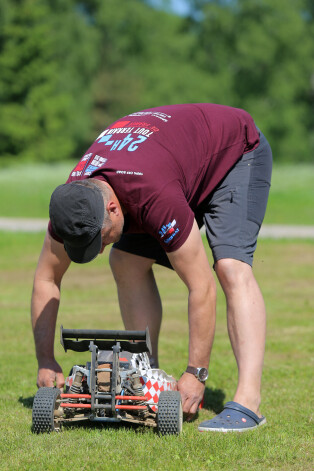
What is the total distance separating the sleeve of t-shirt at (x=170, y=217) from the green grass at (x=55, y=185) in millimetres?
15277

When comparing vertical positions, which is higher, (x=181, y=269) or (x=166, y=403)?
(x=181, y=269)

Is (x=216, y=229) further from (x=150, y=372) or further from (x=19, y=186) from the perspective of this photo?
(x=19, y=186)

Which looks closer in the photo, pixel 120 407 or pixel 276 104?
pixel 120 407

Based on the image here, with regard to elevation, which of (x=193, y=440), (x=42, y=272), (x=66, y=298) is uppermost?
(x=42, y=272)

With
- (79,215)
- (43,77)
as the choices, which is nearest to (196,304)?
(79,215)

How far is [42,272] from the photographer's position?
15.2ft

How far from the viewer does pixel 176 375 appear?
585cm

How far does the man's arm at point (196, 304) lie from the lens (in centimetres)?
417

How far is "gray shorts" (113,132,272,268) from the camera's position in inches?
182

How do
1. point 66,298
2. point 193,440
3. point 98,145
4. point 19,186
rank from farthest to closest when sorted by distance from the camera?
point 19,186 < point 66,298 < point 98,145 < point 193,440

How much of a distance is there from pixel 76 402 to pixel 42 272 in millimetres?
785

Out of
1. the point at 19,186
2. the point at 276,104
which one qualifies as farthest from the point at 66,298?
the point at 276,104

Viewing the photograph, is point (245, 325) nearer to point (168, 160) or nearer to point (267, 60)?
point (168, 160)

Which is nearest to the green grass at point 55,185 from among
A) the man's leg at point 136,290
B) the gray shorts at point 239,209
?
the man's leg at point 136,290
